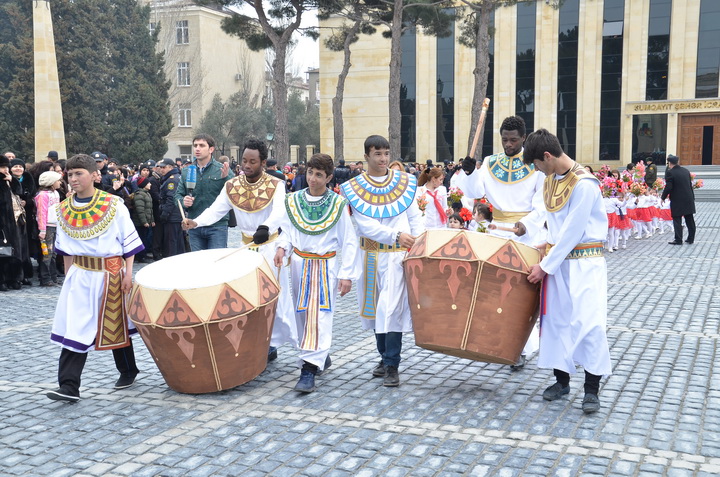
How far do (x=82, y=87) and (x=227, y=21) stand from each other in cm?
1111

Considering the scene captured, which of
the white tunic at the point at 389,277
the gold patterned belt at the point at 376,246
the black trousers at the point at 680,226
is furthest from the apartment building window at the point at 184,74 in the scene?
the white tunic at the point at 389,277

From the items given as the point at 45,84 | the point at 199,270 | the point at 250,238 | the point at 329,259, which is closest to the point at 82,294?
the point at 199,270

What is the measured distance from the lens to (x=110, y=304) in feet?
17.8

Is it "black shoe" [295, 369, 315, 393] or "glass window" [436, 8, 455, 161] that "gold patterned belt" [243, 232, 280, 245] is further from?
"glass window" [436, 8, 455, 161]

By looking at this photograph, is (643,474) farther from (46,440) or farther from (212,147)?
(212,147)

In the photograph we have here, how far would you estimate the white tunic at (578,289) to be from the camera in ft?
16.1

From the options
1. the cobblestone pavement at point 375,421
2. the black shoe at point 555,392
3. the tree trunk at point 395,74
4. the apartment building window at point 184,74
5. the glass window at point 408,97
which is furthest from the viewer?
the apartment building window at point 184,74

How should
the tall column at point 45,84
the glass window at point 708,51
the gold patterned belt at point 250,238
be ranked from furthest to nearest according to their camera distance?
the glass window at point 708,51
the tall column at point 45,84
the gold patterned belt at point 250,238

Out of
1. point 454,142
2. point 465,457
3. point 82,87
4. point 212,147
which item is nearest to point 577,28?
point 454,142

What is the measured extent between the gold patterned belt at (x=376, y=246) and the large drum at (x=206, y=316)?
787mm

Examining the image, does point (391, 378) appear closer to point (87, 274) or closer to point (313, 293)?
point (313, 293)

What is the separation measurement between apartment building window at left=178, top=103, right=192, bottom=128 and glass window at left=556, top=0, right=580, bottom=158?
27.0 m

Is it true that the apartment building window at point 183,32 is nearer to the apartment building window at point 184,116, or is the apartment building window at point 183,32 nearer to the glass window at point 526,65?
the apartment building window at point 184,116

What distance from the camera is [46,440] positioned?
15.1 ft
